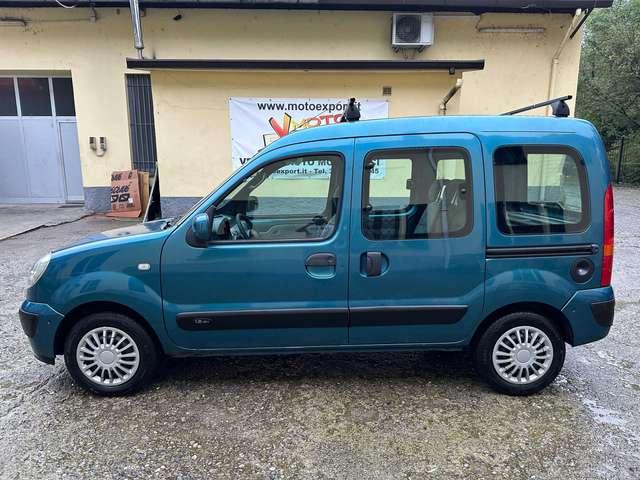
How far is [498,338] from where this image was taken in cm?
329

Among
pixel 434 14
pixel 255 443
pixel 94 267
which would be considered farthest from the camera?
pixel 434 14

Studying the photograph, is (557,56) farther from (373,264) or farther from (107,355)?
(107,355)

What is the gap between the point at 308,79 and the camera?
30.4 feet

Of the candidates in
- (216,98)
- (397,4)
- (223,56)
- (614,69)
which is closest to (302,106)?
(216,98)

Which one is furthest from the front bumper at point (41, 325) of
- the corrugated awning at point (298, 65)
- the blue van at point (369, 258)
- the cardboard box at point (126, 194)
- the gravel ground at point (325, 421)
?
the cardboard box at point (126, 194)

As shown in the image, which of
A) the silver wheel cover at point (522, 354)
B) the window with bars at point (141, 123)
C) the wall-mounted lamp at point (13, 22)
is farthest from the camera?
the window with bars at point (141, 123)

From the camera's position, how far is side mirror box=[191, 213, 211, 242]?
121 inches

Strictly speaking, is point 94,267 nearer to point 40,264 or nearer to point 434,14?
point 40,264

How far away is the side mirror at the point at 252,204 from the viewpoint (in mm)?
3312

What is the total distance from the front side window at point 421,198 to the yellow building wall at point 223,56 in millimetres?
6512

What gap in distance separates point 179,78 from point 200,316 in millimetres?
7213

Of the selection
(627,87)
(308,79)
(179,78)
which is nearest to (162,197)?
(179,78)

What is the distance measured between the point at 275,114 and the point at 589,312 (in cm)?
738

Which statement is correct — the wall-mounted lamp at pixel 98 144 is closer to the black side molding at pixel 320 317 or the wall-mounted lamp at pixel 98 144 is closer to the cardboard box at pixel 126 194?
the cardboard box at pixel 126 194
